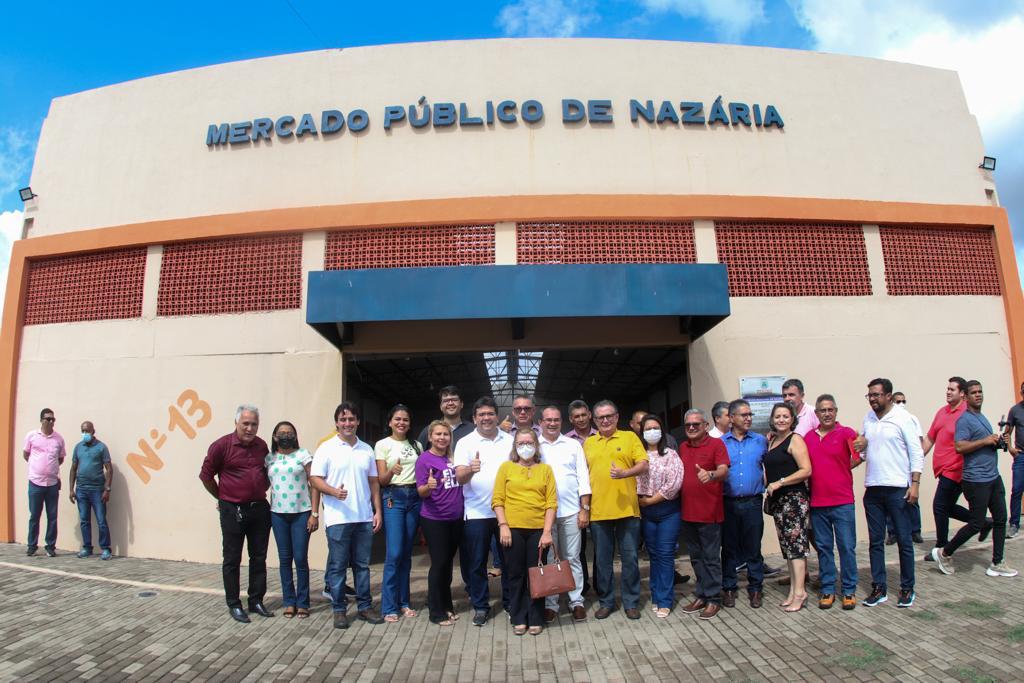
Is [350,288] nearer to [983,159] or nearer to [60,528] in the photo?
[60,528]

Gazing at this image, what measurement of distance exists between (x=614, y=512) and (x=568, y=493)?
372 millimetres

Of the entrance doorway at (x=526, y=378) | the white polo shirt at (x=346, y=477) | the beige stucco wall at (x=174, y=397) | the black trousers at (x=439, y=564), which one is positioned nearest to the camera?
the black trousers at (x=439, y=564)

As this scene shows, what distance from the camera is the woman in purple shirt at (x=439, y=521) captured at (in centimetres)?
484

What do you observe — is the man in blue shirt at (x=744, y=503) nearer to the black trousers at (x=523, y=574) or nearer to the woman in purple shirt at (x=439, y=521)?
the black trousers at (x=523, y=574)

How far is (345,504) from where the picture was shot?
195 inches

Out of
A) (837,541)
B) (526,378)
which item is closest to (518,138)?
(837,541)

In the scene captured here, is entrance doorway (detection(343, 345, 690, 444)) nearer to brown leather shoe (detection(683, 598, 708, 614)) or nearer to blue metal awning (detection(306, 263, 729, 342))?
blue metal awning (detection(306, 263, 729, 342))

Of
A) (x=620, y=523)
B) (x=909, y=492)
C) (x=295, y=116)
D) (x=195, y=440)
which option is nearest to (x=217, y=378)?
(x=195, y=440)

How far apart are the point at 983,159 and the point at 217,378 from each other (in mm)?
10500

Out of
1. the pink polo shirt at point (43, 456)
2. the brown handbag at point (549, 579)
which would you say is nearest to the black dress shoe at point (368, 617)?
the brown handbag at point (549, 579)

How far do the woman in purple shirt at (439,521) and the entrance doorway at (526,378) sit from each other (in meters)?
4.64

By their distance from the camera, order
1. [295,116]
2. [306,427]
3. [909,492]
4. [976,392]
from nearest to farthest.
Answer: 1. [909,492]
2. [976,392]
3. [306,427]
4. [295,116]

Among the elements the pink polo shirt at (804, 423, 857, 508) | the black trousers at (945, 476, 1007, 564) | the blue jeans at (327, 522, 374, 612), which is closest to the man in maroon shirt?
the blue jeans at (327, 522, 374, 612)

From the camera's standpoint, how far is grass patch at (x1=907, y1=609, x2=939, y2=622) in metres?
4.44
